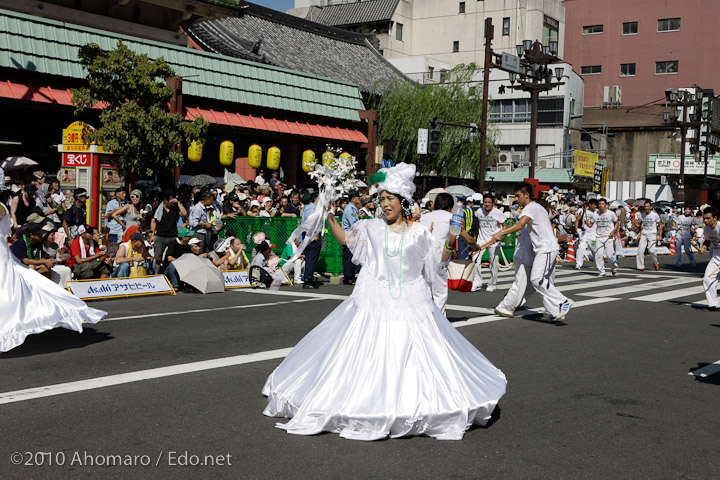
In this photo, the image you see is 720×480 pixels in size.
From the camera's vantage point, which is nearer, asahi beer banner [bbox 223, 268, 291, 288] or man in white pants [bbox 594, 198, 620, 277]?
asahi beer banner [bbox 223, 268, 291, 288]

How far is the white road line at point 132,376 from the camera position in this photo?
6105mm

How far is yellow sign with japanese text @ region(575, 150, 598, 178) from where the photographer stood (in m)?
48.4

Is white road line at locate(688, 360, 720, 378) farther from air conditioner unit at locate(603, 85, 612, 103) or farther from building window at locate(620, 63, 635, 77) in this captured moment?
building window at locate(620, 63, 635, 77)

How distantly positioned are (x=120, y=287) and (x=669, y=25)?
61846 mm

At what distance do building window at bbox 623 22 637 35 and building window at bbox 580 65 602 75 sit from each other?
3609 mm

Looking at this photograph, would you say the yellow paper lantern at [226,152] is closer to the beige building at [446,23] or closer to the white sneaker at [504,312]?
the white sneaker at [504,312]

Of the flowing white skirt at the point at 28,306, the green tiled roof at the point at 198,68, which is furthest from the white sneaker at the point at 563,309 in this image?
the green tiled roof at the point at 198,68

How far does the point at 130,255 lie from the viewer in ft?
44.1

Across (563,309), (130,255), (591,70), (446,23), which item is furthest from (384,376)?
(591,70)

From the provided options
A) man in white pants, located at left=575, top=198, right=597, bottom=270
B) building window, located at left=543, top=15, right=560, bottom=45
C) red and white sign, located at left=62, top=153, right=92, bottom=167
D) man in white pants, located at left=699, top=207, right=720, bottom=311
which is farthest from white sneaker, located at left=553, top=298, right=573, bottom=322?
building window, located at left=543, top=15, right=560, bottom=45

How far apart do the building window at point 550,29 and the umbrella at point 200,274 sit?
54616 mm

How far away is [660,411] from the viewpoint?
6.02 meters

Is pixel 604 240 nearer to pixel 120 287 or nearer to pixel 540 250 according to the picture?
pixel 540 250

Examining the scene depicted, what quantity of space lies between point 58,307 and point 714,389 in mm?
6705
